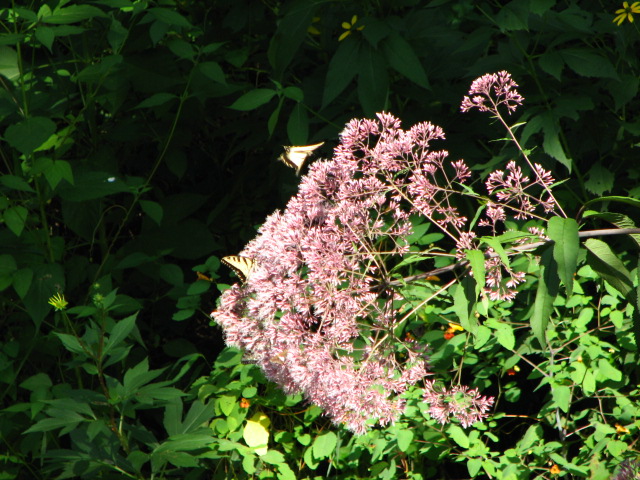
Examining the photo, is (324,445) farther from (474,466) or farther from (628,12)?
(628,12)

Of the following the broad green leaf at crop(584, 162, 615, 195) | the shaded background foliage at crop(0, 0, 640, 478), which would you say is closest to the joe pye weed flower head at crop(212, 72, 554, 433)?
the shaded background foliage at crop(0, 0, 640, 478)

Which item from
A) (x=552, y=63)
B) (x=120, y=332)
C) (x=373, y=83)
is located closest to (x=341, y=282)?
(x=120, y=332)

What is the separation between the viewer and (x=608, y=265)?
1.33 meters

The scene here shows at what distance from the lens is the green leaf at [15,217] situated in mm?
2211

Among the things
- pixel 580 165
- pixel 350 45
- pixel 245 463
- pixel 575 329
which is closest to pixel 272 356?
pixel 245 463

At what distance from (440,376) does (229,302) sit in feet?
2.25

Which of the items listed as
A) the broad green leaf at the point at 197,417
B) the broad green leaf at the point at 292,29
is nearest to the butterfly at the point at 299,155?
the broad green leaf at the point at 292,29

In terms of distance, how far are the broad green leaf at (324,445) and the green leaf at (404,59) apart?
945 millimetres

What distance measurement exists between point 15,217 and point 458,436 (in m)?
1.34

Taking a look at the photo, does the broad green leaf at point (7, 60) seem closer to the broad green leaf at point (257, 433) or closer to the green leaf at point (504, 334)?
the broad green leaf at point (257, 433)

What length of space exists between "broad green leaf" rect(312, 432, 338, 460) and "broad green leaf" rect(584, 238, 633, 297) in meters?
0.92

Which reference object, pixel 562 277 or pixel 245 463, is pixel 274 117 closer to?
pixel 245 463

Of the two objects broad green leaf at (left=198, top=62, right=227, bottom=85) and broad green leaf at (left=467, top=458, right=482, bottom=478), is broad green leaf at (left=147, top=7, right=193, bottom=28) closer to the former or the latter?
broad green leaf at (left=198, top=62, right=227, bottom=85)

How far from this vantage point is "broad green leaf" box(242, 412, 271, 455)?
2117mm
